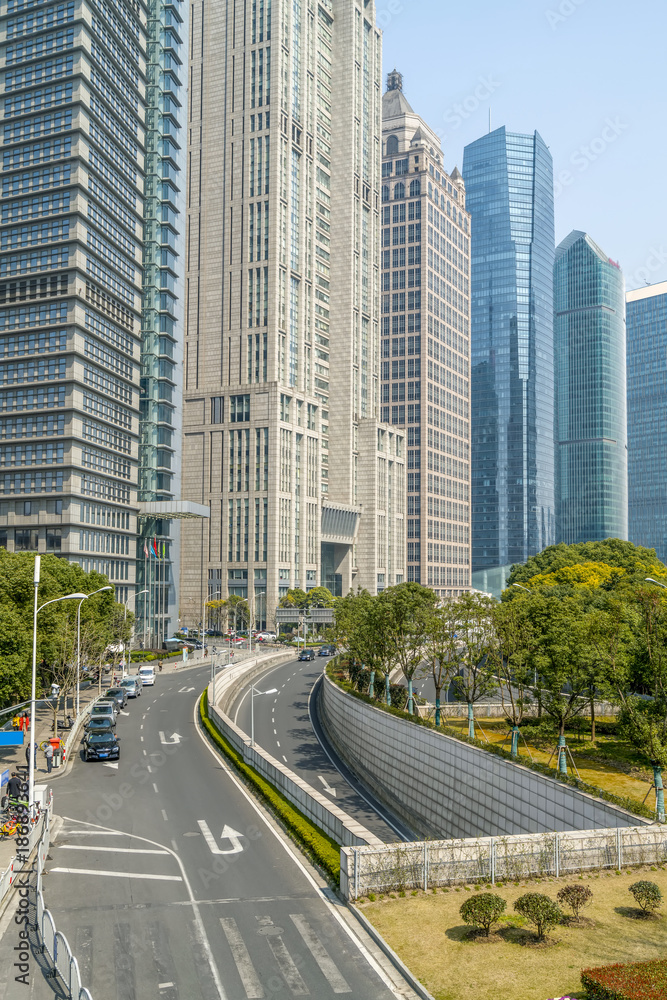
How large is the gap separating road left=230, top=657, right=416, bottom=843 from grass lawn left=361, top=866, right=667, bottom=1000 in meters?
19.3

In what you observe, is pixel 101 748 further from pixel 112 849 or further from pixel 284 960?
pixel 284 960

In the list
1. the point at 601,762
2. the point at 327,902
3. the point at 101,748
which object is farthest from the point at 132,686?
the point at 327,902

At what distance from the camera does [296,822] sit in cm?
3378

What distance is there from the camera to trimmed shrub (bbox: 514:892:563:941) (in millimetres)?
20859

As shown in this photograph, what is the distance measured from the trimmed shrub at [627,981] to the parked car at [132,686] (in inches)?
2479

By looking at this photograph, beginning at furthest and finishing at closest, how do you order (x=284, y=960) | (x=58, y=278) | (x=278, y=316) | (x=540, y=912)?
(x=278, y=316) → (x=58, y=278) → (x=284, y=960) → (x=540, y=912)

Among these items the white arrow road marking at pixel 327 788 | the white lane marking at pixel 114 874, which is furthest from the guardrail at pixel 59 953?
the white arrow road marking at pixel 327 788

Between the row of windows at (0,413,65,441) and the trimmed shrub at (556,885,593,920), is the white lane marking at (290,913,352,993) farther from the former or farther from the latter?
the row of windows at (0,413,65,441)

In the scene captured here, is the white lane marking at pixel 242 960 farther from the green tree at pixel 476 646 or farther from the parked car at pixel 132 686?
the parked car at pixel 132 686

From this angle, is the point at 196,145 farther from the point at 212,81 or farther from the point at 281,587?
the point at 281,587

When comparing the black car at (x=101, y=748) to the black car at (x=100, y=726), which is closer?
the black car at (x=101, y=748)

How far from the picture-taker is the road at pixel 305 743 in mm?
47219

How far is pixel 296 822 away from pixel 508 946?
14189mm

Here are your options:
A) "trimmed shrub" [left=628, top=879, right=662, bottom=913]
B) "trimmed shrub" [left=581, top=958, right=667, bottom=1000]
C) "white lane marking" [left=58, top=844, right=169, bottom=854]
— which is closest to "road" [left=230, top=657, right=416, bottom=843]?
"white lane marking" [left=58, top=844, right=169, bottom=854]
